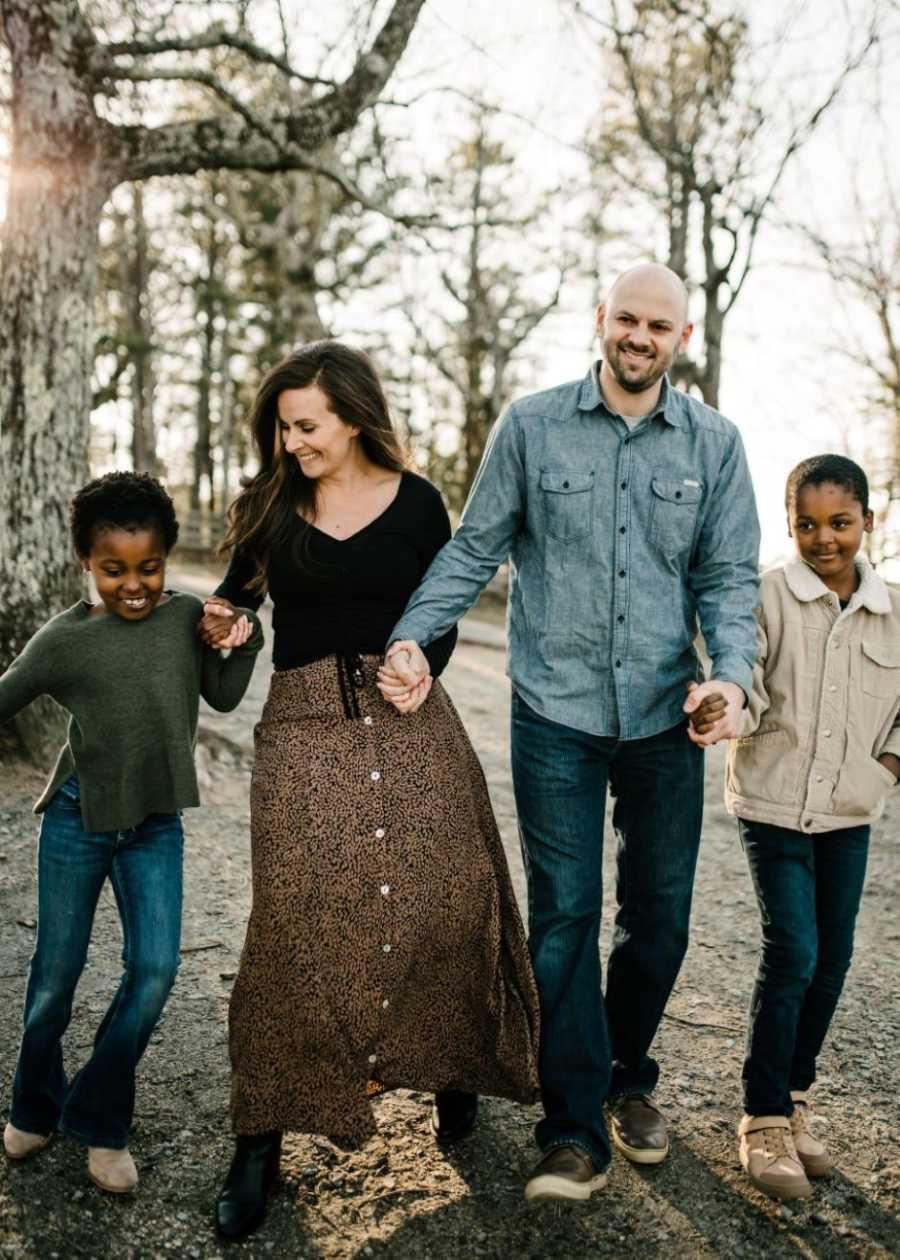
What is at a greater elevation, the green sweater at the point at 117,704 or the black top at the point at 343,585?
the black top at the point at 343,585

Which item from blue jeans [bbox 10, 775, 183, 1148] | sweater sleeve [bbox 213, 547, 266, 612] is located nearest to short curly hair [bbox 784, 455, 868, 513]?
sweater sleeve [bbox 213, 547, 266, 612]

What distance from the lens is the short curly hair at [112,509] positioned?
113 inches

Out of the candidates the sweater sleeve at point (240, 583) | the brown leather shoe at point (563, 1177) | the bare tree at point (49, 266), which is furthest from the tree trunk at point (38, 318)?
the brown leather shoe at point (563, 1177)

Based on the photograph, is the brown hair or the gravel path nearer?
the gravel path

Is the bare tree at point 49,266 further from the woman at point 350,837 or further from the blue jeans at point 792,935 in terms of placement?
the blue jeans at point 792,935

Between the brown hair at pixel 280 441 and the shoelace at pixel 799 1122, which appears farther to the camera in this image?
the shoelace at pixel 799 1122

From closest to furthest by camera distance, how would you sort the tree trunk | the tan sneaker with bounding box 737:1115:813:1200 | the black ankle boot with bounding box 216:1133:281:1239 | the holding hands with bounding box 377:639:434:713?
the black ankle boot with bounding box 216:1133:281:1239 < the holding hands with bounding box 377:639:434:713 < the tan sneaker with bounding box 737:1115:813:1200 < the tree trunk

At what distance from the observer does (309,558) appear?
301cm

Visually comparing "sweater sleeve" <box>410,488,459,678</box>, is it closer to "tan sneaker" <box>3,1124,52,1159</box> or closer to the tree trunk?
"tan sneaker" <box>3,1124,52,1159</box>

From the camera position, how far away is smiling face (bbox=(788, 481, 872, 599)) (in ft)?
10.3

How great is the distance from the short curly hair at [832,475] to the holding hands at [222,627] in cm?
164

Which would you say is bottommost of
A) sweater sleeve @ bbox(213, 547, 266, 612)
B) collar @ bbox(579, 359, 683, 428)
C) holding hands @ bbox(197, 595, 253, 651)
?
holding hands @ bbox(197, 595, 253, 651)

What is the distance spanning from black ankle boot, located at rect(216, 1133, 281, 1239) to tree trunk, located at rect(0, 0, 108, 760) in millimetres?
3886

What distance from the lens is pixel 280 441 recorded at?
3172 millimetres
